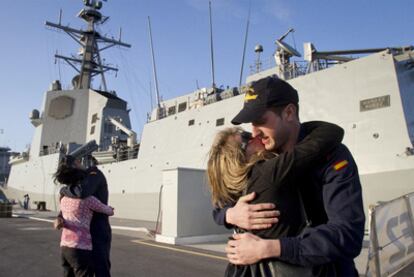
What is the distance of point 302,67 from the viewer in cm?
1389

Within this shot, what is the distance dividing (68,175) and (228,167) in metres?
2.27

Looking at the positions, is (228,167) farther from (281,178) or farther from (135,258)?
(135,258)

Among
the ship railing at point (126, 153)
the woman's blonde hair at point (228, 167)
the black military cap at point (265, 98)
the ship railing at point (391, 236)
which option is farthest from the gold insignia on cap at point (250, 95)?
the ship railing at point (126, 153)

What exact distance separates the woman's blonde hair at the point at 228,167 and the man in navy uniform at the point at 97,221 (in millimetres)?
2005

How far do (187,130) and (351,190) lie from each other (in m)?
14.8

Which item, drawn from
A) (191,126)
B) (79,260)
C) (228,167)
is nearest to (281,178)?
(228,167)

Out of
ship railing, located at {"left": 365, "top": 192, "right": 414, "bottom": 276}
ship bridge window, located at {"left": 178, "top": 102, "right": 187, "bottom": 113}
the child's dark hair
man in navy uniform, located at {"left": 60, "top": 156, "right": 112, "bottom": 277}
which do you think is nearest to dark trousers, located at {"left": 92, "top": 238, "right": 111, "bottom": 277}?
man in navy uniform, located at {"left": 60, "top": 156, "right": 112, "bottom": 277}

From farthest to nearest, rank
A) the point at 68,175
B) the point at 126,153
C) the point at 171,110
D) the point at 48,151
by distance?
the point at 48,151, the point at 126,153, the point at 171,110, the point at 68,175

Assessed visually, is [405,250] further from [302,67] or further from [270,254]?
[302,67]

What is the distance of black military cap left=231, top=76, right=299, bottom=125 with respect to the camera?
157 cm

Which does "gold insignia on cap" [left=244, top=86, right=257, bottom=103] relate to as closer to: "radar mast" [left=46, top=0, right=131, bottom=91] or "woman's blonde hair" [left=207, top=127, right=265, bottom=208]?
"woman's blonde hair" [left=207, top=127, right=265, bottom=208]

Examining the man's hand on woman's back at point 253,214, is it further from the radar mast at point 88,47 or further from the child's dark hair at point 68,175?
the radar mast at point 88,47

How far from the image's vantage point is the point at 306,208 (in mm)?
1463

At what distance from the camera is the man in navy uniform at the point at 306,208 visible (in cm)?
137
